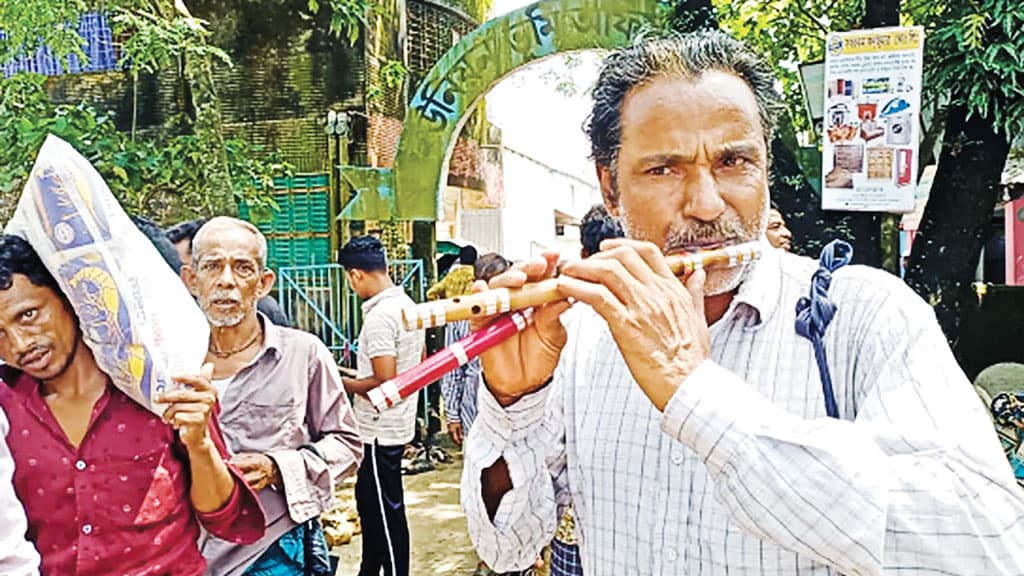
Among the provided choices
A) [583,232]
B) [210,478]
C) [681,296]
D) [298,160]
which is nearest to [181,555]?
[210,478]

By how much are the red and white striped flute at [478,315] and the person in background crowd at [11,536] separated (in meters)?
0.88

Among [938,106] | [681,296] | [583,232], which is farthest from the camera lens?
[938,106]

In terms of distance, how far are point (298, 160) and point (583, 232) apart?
24.8 feet

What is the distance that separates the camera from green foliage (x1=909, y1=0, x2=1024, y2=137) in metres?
4.19

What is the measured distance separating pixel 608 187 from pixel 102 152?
5683 mm

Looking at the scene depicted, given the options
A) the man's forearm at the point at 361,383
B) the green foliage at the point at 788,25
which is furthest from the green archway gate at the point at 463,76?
the man's forearm at the point at 361,383

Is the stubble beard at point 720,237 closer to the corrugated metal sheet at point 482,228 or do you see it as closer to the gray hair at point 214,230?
the gray hair at point 214,230

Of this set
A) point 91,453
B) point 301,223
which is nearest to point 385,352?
point 91,453

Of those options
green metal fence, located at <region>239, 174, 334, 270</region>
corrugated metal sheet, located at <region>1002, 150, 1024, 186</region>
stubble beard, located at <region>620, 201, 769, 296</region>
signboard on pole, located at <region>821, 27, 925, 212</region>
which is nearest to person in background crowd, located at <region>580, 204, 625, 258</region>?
signboard on pole, located at <region>821, 27, 925, 212</region>

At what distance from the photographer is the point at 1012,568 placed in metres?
1.00

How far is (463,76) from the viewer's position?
6.84 m

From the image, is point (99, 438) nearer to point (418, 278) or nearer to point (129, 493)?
point (129, 493)

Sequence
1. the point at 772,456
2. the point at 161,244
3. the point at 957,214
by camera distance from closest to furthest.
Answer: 1. the point at 772,456
2. the point at 161,244
3. the point at 957,214

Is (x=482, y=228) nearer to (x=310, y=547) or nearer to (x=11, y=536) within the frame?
(x=310, y=547)
